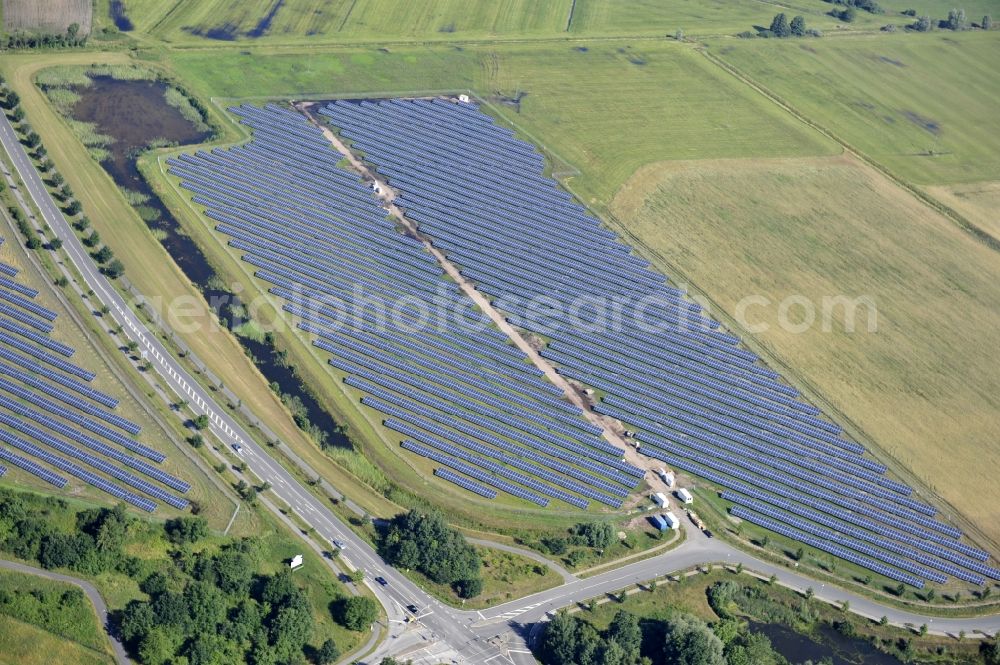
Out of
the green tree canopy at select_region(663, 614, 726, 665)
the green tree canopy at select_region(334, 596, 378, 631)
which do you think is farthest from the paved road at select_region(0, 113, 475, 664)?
the green tree canopy at select_region(663, 614, 726, 665)

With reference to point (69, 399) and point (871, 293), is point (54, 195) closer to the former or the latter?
point (69, 399)

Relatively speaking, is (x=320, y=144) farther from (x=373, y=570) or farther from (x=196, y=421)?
(x=373, y=570)

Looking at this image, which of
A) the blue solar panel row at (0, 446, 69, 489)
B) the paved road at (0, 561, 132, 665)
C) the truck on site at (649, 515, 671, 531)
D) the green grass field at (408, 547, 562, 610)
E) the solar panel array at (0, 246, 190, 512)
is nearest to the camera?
the paved road at (0, 561, 132, 665)

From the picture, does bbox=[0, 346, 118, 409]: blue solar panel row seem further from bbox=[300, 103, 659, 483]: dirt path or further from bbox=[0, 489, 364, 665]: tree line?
bbox=[300, 103, 659, 483]: dirt path

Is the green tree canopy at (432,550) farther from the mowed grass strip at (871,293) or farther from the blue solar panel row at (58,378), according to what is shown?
the mowed grass strip at (871,293)

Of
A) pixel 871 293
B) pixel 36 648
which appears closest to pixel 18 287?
pixel 36 648

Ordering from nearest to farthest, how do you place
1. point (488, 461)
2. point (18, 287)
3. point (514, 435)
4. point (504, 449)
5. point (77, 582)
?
point (77, 582), point (488, 461), point (504, 449), point (514, 435), point (18, 287)

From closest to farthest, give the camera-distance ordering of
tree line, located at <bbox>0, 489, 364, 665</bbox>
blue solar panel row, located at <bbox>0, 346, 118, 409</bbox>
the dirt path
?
tree line, located at <bbox>0, 489, 364, 665</bbox>, blue solar panel row, located at <bbox>0, 346, 118, 409</bbox>, the dirt path
